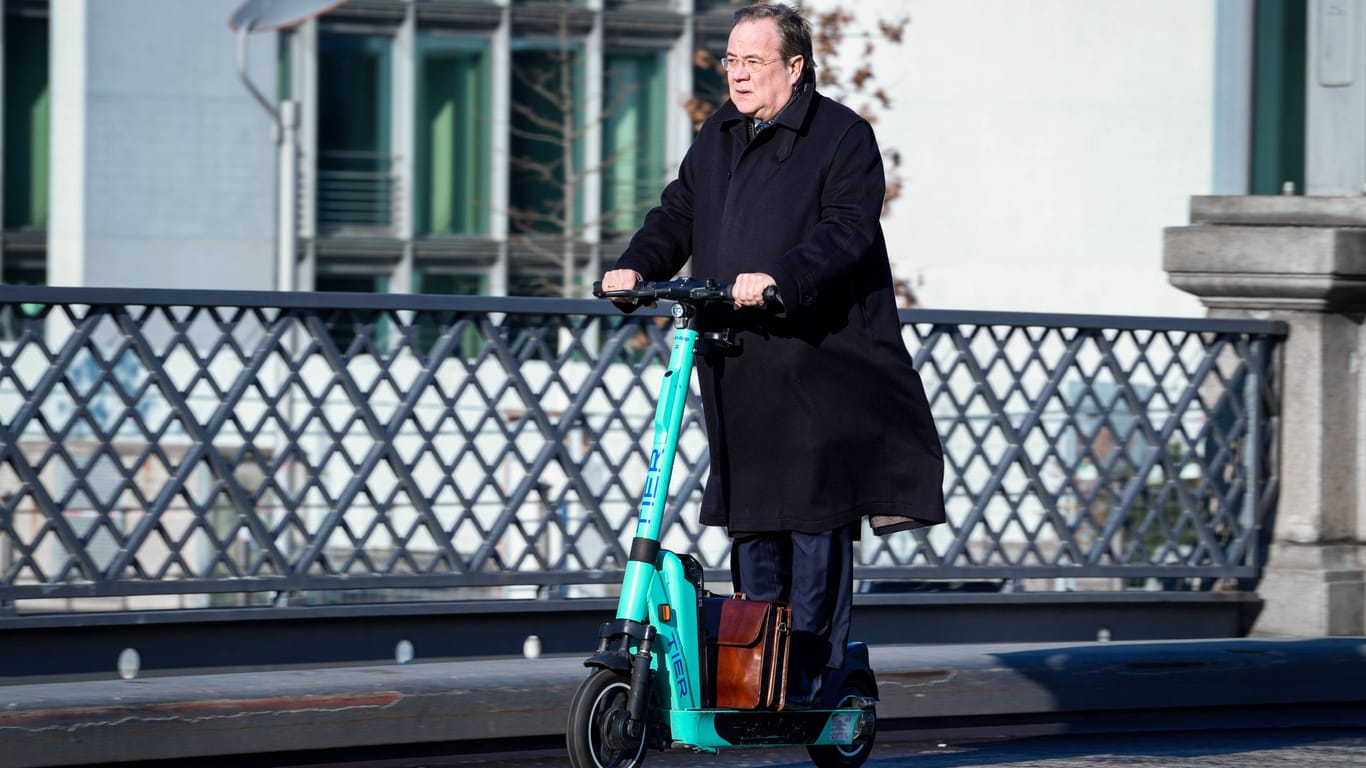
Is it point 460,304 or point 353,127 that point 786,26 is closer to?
point 460,304

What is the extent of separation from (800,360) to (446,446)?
2.36 m

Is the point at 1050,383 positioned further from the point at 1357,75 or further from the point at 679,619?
the point at 679,619

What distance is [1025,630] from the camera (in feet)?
24.4

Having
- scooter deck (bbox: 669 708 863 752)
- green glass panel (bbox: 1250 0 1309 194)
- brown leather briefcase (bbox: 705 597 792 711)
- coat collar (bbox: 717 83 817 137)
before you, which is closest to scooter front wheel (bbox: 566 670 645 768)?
scooter deck (bbox: 669 708 863 752)

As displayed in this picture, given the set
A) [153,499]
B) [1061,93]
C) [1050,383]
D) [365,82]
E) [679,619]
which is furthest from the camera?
[365,82]

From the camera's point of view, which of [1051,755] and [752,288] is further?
[1051,755]

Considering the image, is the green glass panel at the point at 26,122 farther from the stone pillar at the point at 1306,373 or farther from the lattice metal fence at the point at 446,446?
the stone pillar at the point at 1306,373

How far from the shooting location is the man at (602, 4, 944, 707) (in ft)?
15.2

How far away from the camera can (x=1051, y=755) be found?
19.0 ft

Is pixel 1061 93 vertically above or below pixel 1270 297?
above

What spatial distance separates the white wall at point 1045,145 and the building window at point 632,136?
11844 mm

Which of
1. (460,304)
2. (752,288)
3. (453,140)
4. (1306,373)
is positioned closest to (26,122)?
(453,140)

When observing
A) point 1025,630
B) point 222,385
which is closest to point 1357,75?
point 1025,630

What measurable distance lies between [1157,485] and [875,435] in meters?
3.18
